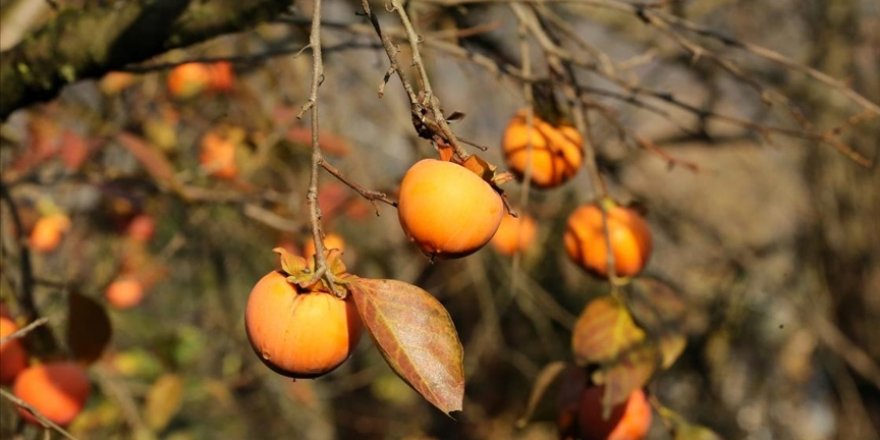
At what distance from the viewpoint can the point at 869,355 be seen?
4.43 m

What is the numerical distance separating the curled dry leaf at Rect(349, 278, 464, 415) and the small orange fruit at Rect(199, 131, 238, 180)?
5.37 feet

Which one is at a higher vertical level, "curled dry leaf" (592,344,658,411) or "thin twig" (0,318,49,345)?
"thin twig" (0,318,49,345)

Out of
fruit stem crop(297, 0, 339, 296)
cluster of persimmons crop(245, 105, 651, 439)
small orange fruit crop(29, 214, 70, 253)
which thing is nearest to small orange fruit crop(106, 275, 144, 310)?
small orange fruit crop(29, 214, 70, 253)

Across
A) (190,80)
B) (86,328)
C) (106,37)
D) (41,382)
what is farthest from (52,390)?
(190,80)

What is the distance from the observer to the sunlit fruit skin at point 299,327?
3.08 feet

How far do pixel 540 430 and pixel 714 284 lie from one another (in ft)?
2.90

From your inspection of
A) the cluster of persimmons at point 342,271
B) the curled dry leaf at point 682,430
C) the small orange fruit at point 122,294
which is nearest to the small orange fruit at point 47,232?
the small orange fruit at point 122,294

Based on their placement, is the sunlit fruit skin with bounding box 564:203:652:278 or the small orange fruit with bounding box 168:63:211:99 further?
the small orange fruit with bounding box 168:63:211:99

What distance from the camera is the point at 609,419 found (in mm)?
1521

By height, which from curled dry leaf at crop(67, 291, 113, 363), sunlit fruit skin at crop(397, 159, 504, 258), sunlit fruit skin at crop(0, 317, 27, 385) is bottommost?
curled dry leaf at crop(67, 291, 113, 363)

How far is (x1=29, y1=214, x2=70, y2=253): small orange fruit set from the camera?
2.77 meters

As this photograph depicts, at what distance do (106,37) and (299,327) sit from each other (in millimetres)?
642

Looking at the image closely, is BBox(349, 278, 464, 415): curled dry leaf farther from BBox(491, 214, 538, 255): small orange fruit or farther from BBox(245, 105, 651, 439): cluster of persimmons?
BBox(491, 214, 538, 255): small orange fruit

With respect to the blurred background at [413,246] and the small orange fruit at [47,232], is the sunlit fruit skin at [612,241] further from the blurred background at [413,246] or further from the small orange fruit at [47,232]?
the small orange fruit at [47,232]
